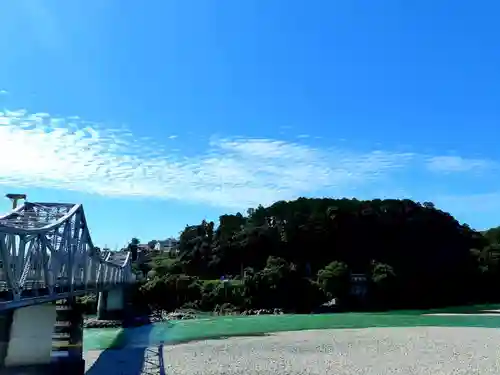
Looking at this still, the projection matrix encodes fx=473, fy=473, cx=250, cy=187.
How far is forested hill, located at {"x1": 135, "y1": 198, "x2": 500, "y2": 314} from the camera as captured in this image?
88812 millimetres

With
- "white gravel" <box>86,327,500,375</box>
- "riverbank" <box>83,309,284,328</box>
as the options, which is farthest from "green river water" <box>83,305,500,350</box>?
"white gravel" <box>86,327,500,375</box>

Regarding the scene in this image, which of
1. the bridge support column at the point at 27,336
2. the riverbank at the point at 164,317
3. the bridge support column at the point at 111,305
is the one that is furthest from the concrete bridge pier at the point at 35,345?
the bridge support column at the point at 111,305

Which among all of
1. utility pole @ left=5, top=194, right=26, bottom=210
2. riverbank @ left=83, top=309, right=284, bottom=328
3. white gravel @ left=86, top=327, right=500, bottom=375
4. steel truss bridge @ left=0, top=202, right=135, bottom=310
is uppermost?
utility pole @ left=5, top=194, right=26, bottom=210

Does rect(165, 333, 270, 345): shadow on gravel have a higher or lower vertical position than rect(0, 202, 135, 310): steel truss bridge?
lower

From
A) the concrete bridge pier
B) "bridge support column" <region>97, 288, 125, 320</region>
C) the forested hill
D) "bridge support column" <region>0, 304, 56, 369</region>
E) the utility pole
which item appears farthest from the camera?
the forested hill

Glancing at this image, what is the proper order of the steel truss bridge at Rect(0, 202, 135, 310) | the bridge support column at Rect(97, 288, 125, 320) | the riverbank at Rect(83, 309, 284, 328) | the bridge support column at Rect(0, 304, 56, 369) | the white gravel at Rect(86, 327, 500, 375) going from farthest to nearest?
the bridge support column at Rect(97, 288, 125, 320)
the riverbank at Rect(83, 309, 284, 328)
the white gravel at Rect(86, 327, 500, 375)
the bridge support column at Rect(0, 304, 56, 369)
the steel truss bridge at Rect(0, 202, 135, 310)

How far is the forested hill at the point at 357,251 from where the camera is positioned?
291ft

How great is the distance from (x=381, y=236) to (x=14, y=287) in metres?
94.1

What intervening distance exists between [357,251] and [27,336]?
8390cm

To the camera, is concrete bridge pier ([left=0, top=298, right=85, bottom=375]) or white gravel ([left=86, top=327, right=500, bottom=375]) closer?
concrete bridge pier ([left=0, top=298, right=85, bottom=375])

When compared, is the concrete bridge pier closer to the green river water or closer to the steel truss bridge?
the steel truss bridge

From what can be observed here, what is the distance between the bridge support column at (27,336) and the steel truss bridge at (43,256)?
123 cm

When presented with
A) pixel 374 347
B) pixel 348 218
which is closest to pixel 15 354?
pixel 374 347

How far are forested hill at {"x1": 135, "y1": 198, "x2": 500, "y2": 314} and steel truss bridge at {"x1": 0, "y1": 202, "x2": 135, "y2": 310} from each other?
52996mm
